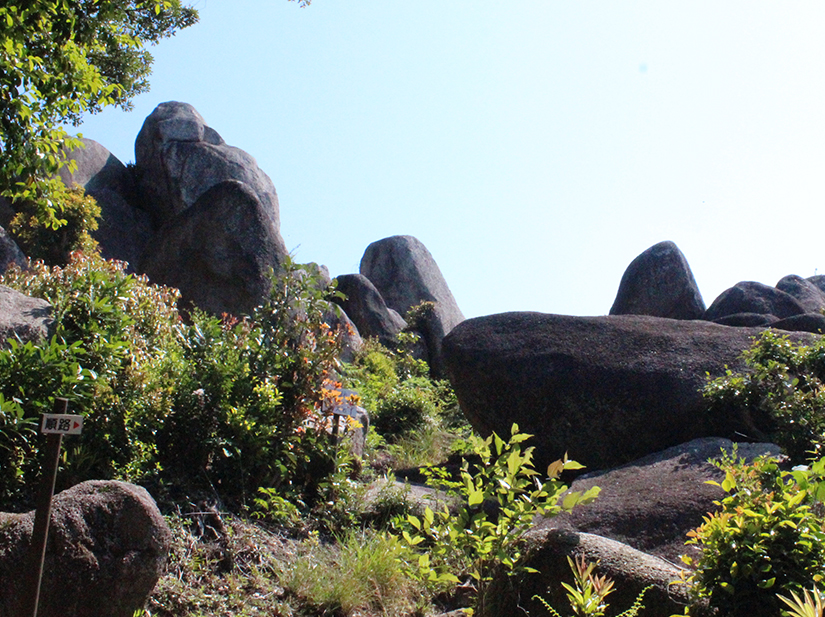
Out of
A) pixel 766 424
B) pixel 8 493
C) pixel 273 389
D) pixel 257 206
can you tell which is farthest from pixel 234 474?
pixel 257 206

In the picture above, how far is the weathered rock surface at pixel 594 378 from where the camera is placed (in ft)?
25.6

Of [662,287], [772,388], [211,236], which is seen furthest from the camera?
[662,287]

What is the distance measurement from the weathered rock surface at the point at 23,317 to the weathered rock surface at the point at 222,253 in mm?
6143

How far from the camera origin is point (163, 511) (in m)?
5.00

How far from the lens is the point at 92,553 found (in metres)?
3.74

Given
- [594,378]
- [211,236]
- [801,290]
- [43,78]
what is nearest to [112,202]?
[211,236]

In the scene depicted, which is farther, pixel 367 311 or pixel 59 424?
pixel 367 311

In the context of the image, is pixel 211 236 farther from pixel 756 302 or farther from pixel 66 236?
pixel 756 302

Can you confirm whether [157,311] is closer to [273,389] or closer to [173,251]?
[273,389]

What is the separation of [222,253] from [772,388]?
898cm

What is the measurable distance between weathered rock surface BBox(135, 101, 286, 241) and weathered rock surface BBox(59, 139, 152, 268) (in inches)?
22.7

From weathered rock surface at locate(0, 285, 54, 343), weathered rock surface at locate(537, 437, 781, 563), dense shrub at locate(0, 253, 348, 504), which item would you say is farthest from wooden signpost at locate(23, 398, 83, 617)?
weathered rock surface at locate(537, 437, 781, 563)

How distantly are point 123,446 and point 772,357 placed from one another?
21.1 feet

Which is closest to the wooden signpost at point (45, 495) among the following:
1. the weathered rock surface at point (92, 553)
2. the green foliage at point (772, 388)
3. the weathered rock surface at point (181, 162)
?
the weathered rock surface at point (92, 553)
